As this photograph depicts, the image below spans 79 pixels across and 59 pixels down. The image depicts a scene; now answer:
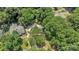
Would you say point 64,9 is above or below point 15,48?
above
